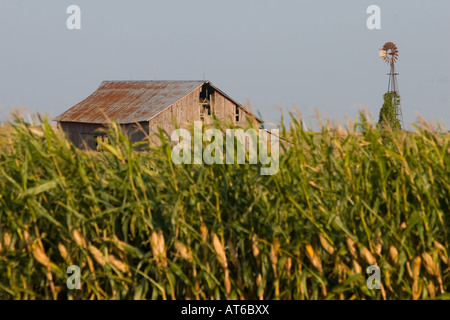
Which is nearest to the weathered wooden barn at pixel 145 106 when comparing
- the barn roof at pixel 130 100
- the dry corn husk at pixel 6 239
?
the barn roof at pixel 130 100

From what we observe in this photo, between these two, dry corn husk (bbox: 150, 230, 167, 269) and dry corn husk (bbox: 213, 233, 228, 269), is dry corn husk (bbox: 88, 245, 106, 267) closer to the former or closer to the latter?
dry corn husk (bbox: 150, 230, 167, 269)

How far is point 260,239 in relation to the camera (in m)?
5.50

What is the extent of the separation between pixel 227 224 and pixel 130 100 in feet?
136

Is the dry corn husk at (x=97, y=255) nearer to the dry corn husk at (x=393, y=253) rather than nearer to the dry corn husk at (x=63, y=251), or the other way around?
the dry corn husk at (x=63, y=251)

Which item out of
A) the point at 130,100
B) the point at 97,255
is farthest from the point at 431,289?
the point at 130,100

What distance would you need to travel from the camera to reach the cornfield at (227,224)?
553 centimetres

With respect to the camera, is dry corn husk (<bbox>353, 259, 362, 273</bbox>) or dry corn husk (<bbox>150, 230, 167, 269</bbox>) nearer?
dry corn husk (<bbox>150, 230, 167, 269</bbox>)

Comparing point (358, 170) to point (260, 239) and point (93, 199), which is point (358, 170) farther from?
point (93, 199)

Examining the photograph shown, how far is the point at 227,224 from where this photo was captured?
551cm

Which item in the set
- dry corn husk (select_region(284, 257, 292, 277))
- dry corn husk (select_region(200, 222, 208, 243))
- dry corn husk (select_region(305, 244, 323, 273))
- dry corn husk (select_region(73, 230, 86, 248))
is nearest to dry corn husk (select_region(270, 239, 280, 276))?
dry corn husk (select_region(284, 257, 292, 277))

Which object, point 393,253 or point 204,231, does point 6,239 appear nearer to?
point 204,231

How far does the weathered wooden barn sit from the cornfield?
35.2 metres

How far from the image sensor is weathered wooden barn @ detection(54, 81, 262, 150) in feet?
140

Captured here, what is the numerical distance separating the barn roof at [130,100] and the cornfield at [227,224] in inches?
1402
